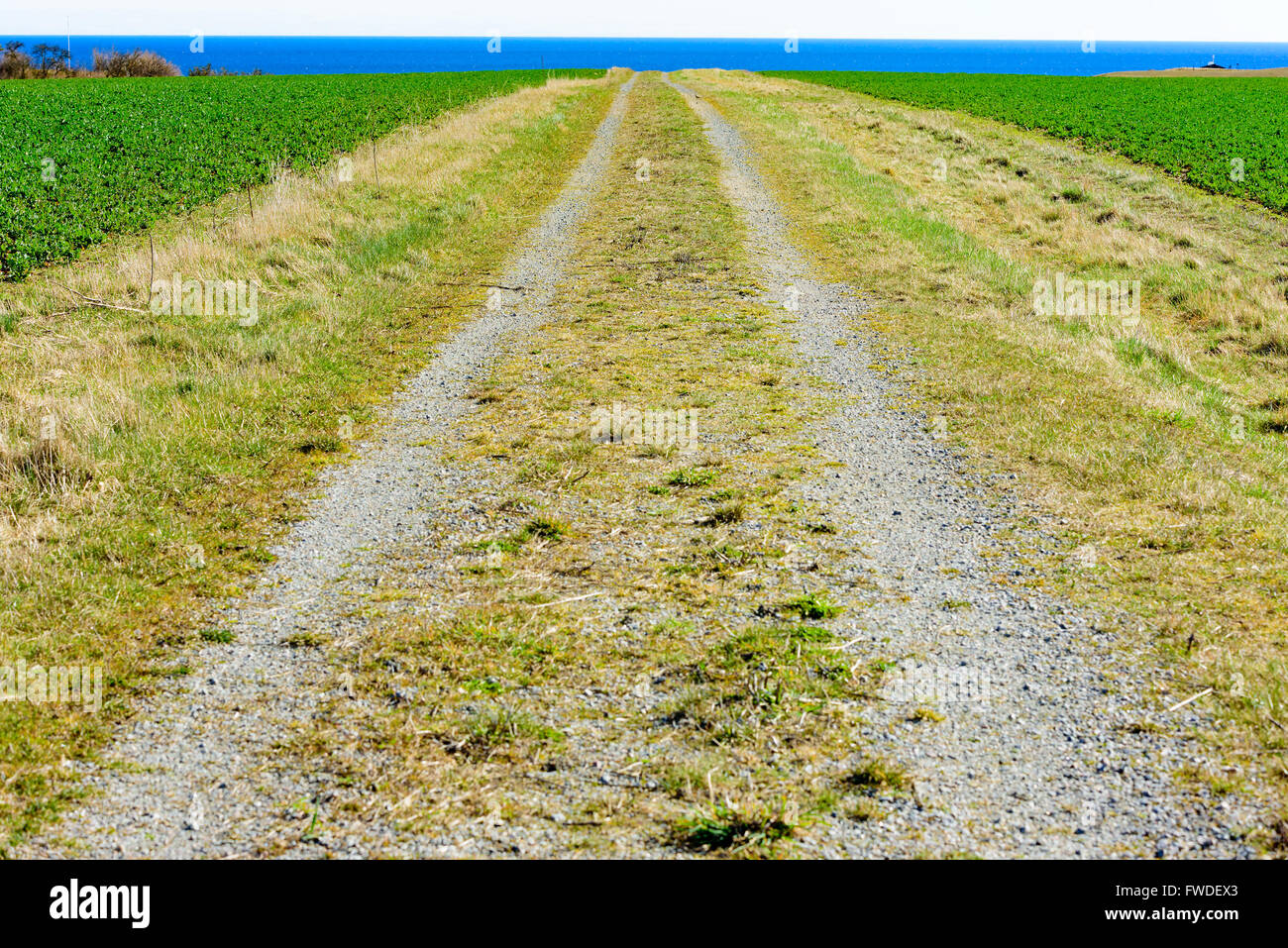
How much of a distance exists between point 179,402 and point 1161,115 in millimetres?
48286

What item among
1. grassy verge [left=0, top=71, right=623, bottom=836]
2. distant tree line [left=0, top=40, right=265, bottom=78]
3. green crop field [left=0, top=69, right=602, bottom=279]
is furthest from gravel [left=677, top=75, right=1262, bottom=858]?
distant tree line [left=0, top=40, right=265, bottom=78]

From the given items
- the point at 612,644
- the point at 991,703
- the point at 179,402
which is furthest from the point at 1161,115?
the point at 612,644

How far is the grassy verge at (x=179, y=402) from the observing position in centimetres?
593

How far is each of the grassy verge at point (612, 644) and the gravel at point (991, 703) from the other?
31 centimetres

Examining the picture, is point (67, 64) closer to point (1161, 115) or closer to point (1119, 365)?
point (1161, 115)

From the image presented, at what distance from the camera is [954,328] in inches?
508

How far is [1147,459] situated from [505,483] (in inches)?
237

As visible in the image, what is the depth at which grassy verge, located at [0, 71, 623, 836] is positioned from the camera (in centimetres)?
593

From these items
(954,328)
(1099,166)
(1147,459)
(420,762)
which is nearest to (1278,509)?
(1147,459)

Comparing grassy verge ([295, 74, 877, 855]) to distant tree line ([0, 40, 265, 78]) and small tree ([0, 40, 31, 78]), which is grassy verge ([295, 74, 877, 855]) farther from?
small tree ([0, 40, 31, 78])

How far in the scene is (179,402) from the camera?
9.79 metres

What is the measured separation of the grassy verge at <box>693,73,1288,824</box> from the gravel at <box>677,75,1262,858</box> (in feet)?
1.14

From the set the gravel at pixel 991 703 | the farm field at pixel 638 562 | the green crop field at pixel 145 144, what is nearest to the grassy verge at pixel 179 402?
the farm field at pixel 638 562
